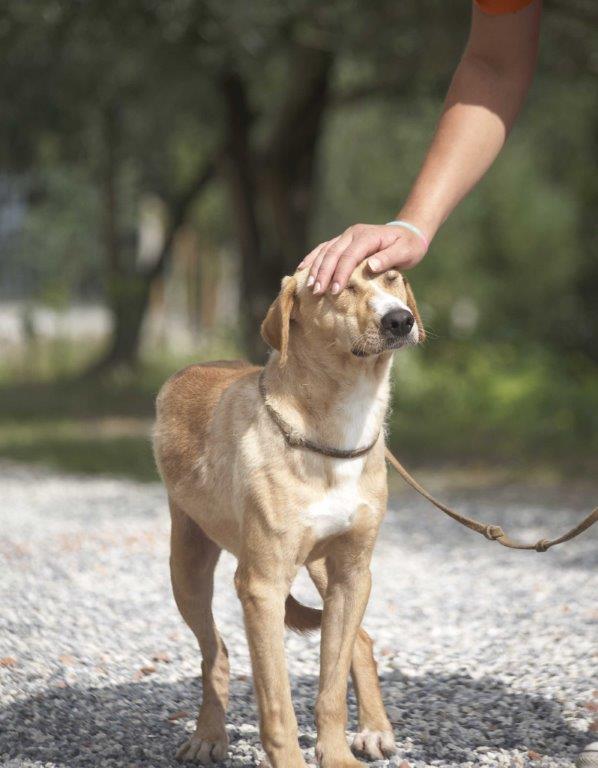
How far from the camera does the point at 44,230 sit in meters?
26.6

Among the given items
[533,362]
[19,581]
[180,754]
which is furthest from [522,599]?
[533,362]

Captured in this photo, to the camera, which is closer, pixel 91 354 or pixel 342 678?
pixel 342 678

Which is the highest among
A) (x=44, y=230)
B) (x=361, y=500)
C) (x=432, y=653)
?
(x=361, y=500)

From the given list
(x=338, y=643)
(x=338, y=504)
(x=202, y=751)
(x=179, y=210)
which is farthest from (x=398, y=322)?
(x=179, y=210)

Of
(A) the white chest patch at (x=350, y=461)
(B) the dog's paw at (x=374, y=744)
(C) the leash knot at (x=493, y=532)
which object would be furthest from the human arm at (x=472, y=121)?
(B) the dog's paw at (x=374, y=744)

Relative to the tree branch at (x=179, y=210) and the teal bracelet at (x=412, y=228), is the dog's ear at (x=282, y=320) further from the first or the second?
the tree branch at (x=179, y=210)

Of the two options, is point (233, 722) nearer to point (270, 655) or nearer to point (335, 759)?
point (335, 759)

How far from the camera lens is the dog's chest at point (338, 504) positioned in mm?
3486

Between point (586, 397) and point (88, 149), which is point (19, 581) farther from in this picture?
point (88, 149)

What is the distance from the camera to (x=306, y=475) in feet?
11.5

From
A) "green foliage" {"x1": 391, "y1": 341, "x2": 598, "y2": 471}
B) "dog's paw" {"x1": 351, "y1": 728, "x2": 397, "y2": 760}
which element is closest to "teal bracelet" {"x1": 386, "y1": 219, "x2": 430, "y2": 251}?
"dog's paw" {"x1": 351, "y1": 728, "x2": 397, "y2": 760}

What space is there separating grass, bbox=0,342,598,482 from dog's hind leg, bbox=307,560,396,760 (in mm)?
8393

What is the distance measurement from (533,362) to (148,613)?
1018 centimetres

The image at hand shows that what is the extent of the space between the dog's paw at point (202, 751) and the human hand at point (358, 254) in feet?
5.18
